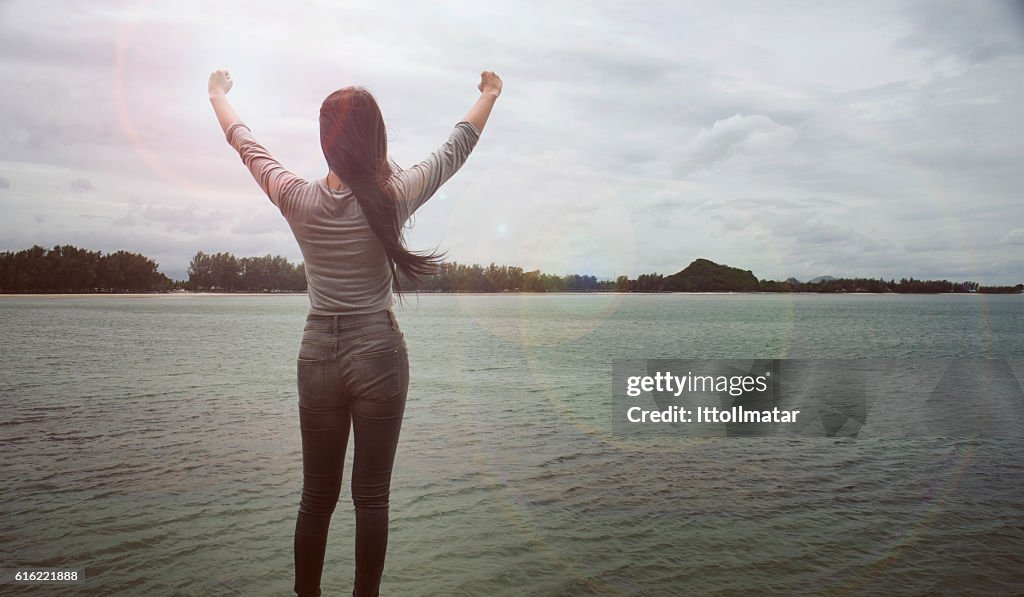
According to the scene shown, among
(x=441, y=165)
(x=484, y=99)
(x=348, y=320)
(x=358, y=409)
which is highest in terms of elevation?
(x=484, y=99)

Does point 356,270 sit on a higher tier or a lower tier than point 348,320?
higher

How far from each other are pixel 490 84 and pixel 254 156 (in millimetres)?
1229

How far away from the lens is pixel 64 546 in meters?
6.24

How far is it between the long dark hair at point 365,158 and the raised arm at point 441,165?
7cm

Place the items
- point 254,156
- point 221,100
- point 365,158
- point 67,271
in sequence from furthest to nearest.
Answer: point 67,271, point 221,100, point 254,156, point 365,158

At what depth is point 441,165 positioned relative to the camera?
3.22m

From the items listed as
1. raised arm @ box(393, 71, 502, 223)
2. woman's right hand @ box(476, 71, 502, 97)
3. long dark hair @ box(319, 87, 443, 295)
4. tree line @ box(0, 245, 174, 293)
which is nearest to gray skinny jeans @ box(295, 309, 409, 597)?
long dark hair @ box(319, 87, 443, 295)

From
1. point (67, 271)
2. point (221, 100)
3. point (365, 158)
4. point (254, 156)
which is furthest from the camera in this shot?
point (67, 271)

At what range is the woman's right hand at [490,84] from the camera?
138 inches

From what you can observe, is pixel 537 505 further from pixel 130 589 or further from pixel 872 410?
pixel 872 410

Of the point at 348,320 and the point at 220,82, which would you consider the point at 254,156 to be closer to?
the point at 220,82

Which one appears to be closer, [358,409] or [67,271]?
[358,409]

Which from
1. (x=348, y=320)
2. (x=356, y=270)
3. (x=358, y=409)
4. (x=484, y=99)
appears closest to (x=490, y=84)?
(x=484, y=99)

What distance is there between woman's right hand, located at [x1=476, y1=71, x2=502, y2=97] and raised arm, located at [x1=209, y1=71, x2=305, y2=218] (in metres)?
1.03
